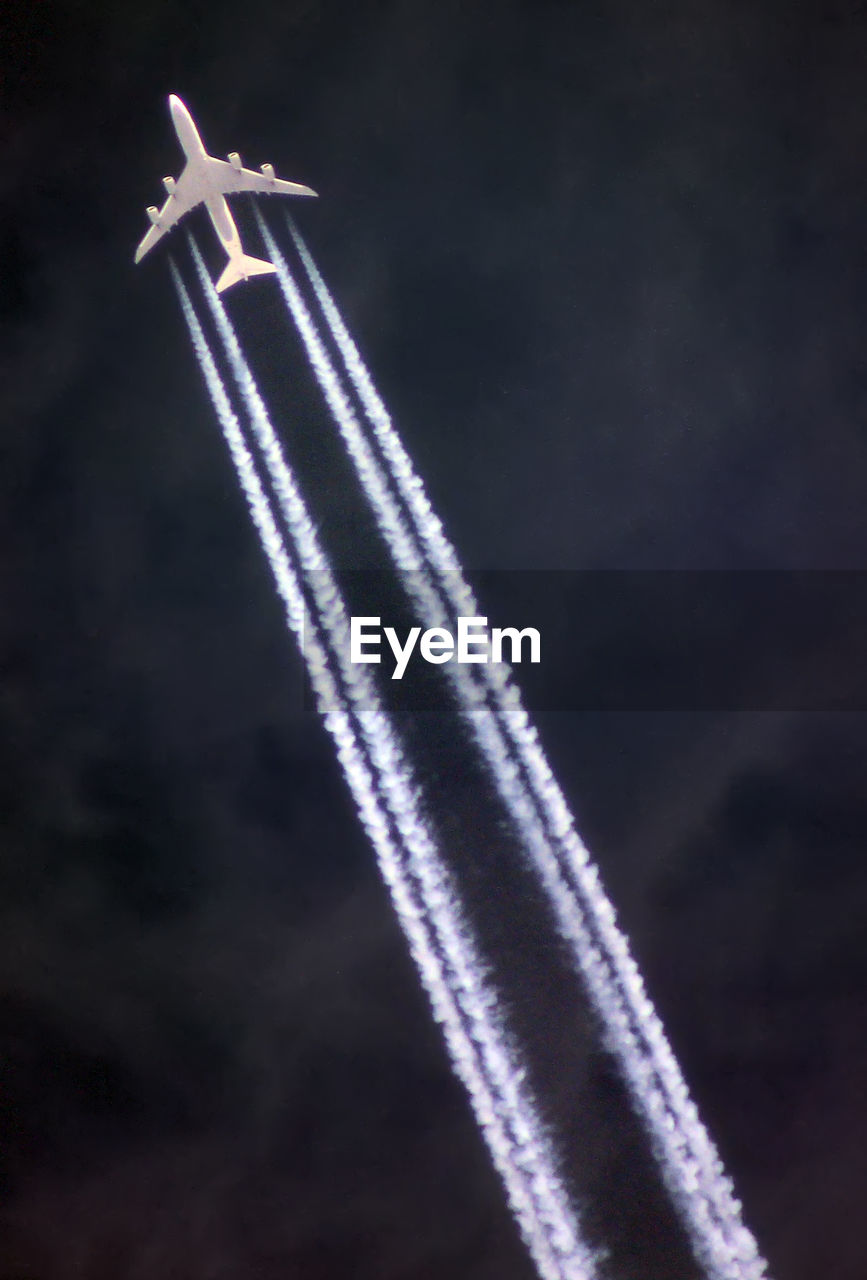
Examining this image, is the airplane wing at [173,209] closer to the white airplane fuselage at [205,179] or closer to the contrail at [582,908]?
the white airplane fuselage at [205,179]

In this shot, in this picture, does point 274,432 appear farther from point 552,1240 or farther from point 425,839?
point 552,1240

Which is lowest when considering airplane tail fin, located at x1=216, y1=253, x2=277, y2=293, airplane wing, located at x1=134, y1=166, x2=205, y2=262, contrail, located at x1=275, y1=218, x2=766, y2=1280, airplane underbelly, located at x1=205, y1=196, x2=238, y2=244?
contrail, located at x1=275, y1=218, x2=766, y2=1280

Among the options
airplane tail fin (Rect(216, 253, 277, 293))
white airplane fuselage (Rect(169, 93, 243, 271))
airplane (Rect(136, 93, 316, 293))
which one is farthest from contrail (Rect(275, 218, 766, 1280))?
white airplane fuselage (Rect(169, 93, 243, 271))

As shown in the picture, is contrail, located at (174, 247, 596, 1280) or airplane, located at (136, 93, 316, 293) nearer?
contrail, located at (174, 247, 596, 1280)

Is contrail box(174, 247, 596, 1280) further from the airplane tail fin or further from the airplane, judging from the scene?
the airplane

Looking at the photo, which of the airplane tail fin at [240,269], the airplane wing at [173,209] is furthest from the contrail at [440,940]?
the airplane wing at [173,209]

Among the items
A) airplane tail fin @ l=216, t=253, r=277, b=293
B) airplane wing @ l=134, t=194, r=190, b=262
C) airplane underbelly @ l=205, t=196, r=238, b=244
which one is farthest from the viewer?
airplane wing @ l=134, t=194, r=190, b=262
